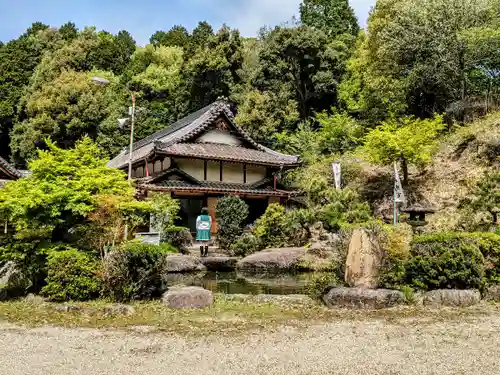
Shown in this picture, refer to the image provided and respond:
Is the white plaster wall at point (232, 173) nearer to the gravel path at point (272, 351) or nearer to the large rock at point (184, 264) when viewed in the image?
the large rock at point (184, 264)

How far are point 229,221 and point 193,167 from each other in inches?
240

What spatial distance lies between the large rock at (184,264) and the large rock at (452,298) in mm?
8961

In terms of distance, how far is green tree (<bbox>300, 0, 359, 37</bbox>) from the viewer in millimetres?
43819

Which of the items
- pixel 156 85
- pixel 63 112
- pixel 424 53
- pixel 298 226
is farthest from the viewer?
pixel 156 85

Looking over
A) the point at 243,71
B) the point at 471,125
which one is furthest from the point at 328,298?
the point at 243,71

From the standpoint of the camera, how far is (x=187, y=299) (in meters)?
8.30

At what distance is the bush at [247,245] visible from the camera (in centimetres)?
1875

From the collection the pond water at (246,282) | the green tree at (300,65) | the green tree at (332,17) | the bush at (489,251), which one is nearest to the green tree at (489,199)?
the pond water at (246,282)

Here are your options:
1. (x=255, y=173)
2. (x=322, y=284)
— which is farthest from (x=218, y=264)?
(x=255, y=173)

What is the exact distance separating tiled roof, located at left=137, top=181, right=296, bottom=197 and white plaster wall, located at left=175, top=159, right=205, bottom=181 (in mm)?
692

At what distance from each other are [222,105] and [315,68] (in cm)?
1128

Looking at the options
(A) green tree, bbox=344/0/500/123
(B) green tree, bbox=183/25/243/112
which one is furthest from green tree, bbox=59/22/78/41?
(A) green tree, bbox=344/0/500/123

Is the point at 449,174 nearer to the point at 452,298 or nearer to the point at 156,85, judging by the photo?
the point at 452,298

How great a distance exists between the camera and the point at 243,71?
3778 centimetres
